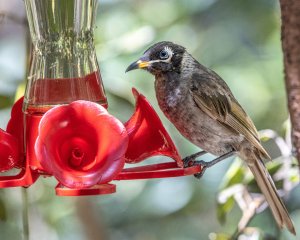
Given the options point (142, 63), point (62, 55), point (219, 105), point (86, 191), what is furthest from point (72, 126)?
point (219, 105)

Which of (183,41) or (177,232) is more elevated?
(183,41)

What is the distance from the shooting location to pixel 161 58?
3656 millimetres

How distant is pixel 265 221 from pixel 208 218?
1130 mm

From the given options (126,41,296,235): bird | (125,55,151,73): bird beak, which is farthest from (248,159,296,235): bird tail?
(125,55,151,73): bird beak

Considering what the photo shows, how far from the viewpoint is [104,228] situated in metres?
5.14

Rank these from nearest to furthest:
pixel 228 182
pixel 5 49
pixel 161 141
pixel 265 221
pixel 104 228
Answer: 1. pixel 161 141
2. pixel 228 182
3. pixel 265 221
4. pixel 104 228
5. pixel 5 49

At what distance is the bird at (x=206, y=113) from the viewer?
147 inches

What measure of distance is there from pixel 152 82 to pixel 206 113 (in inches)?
59.1

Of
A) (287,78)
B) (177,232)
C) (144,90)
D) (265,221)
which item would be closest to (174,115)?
(287,78)

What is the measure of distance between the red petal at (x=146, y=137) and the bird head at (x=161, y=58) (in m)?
0.47

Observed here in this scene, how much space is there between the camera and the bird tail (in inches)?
151

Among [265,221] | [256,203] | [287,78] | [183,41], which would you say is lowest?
[265,221]

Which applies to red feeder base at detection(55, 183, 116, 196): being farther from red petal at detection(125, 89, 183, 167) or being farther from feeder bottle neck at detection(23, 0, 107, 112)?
feeder bottle neck at detection(23, 0, 107, 112)

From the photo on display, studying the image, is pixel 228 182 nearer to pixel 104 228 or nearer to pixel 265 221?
pixel 265 221
